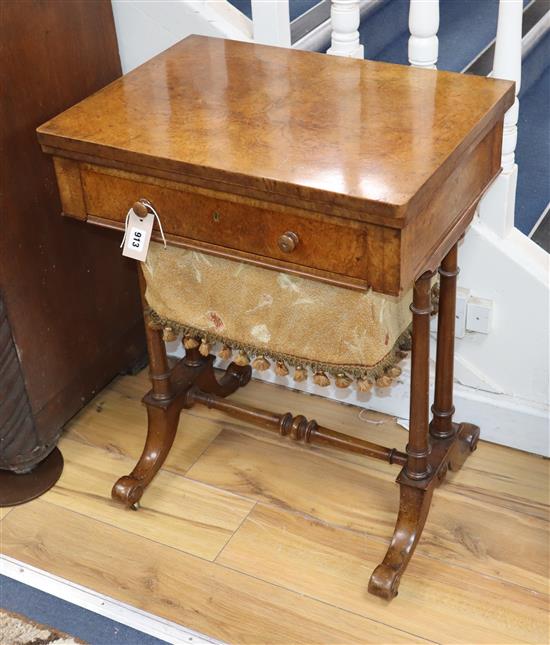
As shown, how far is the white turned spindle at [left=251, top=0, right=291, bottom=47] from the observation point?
6.54 feet

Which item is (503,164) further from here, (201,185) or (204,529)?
(204,529)

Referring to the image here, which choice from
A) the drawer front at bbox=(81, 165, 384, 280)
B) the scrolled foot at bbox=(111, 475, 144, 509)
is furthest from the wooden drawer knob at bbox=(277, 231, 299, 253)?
the scrolled foot at bbox=(111, 475, 144, 509)

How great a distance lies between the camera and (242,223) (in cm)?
159

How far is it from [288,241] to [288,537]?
79 cm

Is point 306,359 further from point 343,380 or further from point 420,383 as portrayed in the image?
point 420,383

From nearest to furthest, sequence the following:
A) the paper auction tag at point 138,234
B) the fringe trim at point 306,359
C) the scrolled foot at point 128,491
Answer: the paper auction tag at point 138,234
the fringe trim at point 306,359
the scrolled foot at point 128,491

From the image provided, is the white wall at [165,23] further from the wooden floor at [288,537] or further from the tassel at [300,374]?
the wooden floor at [288,537]

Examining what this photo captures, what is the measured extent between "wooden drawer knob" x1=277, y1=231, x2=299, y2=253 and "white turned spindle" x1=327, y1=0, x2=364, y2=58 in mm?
586

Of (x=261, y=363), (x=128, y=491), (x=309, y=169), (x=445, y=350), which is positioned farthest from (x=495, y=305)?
(x=128, y=491)

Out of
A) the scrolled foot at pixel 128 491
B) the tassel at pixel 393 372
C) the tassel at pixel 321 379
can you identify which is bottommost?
the scrolled foot at pixel 128 491

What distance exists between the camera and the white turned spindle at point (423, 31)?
188 centimetres

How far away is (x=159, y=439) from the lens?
2.17 metres

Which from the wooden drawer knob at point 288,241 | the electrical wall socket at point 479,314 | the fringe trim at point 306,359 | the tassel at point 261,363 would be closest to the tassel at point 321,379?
the fringe trim at point 306,359

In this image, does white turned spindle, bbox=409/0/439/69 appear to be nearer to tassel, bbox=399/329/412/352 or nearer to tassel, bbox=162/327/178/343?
tassel, bbox=399/329/412/352
